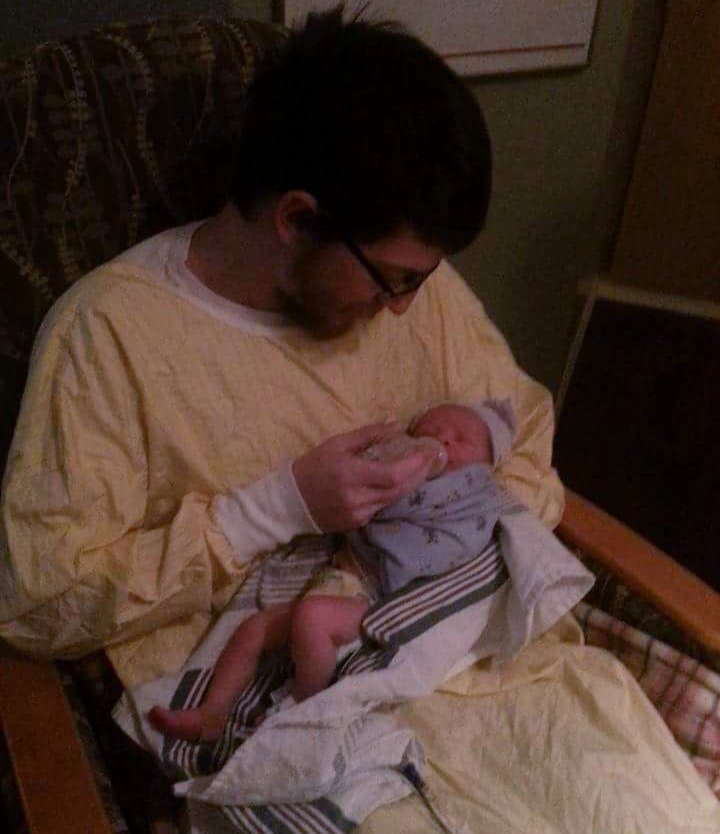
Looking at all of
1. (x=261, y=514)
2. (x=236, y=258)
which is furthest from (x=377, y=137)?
(x=261, y=514)

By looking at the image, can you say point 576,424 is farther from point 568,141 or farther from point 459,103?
point 459,103

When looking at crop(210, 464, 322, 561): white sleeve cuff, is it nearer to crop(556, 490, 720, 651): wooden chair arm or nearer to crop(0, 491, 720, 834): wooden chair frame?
crop(0, 491, 720, 834): wooden chair frame

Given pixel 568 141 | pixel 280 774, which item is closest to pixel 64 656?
pixel 280 774

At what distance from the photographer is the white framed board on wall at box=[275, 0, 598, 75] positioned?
142 cm

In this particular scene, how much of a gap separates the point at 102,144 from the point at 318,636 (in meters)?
0.65


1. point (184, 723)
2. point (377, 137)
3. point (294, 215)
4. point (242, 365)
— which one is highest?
point (377, 137)

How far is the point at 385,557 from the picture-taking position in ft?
3.55

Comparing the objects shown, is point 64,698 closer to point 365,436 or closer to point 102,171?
point 365,436

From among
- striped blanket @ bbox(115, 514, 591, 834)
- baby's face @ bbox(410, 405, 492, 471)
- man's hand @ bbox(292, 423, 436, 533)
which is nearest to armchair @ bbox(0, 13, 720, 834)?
striped blanket @ bbox(115, 514, 591, 834)

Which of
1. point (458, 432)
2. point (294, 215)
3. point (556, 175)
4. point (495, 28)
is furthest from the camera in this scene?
point (556, 175)

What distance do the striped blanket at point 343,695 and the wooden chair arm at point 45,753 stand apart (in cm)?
10

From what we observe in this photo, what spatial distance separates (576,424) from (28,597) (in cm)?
128

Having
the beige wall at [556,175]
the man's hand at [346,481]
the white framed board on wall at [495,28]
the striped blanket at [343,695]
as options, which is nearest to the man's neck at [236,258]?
the man's hand at [346,481]

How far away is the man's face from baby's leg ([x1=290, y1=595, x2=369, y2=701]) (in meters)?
0.36
